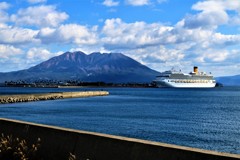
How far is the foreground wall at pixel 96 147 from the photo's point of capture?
262 inches

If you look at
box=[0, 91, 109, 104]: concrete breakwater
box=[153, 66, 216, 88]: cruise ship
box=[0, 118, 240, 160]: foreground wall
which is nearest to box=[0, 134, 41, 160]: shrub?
box=[0, 118, 240, 160]: foreground wall

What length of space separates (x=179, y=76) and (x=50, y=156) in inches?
7028

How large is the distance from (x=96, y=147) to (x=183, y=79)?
591 feet

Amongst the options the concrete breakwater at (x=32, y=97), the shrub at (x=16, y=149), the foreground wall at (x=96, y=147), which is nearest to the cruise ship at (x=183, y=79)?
the concrete breakwater at (x=32, y=97)

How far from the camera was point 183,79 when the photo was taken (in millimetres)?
185500

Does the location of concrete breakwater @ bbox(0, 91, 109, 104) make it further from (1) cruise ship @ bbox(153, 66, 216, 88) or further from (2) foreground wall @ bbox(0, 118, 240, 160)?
(1) cruise ship @ bbox(153, 66, 216, 88)

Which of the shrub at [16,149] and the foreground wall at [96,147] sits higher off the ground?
the foreground wall at [96,147]

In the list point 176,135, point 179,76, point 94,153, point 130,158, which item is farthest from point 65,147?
point 179,76

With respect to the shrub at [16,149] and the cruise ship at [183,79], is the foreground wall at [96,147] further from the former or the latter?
the cruise ship at [183,79]

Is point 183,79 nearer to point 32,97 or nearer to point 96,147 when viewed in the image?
point 32,97

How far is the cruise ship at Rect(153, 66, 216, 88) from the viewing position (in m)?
184

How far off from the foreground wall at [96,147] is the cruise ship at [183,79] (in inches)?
6810

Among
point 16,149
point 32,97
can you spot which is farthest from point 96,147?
point 32,97

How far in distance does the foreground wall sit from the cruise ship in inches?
6810
